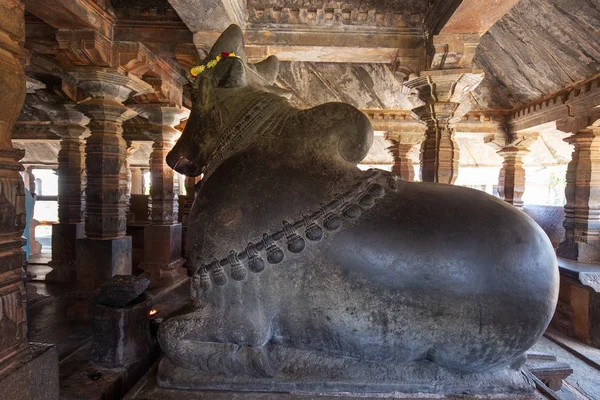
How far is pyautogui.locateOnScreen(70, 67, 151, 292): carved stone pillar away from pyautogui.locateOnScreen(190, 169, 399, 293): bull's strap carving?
3.38 metres

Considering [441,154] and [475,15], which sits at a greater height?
[475,15]

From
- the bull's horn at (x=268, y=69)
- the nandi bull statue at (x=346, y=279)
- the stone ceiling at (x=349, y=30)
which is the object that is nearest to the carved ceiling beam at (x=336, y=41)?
the stone ceiling at (x=349, y=30)

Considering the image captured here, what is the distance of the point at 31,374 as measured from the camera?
4.99ft

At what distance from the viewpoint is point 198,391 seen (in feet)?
5.12

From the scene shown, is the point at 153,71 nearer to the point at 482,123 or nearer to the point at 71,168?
the point at 71,168

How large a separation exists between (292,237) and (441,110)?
419 cm

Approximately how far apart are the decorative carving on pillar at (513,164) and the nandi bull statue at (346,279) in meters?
7.53

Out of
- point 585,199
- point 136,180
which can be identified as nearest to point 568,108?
point 585,199

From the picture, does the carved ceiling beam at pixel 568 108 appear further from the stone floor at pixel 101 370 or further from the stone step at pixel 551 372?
the stone step at pixel 551 372

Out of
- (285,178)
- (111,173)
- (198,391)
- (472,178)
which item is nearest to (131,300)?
(198,391)

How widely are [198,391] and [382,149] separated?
11042 mm

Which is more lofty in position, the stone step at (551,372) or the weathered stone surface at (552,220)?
the weathered stone surface at (552,220)

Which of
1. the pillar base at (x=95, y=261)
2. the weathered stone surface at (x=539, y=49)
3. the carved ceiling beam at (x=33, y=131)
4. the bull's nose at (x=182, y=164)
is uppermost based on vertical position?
the weathered stone surface at (x=539, y=49)

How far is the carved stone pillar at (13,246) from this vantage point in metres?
1.46
